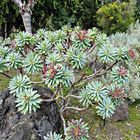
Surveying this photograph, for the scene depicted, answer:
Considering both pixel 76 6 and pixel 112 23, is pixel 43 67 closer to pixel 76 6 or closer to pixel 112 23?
pixel 112 23

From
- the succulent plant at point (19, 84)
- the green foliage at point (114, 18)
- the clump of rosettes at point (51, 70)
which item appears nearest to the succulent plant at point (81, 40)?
the clump of rosettes at point (51, 70)

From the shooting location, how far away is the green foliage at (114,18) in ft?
32.4

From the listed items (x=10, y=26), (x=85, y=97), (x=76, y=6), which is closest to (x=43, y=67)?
(x=85, y=97)

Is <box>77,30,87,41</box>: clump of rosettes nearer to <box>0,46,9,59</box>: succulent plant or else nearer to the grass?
<box>0,46,9,59</box>: succulent plant

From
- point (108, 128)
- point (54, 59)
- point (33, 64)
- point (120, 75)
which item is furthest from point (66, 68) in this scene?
point (108, 128)

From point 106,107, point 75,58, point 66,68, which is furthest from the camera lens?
point 106,107

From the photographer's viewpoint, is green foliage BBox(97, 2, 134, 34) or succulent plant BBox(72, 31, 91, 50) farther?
green foliage BBox(97, 2, 134, 34)

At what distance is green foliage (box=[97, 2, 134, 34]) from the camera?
9891mm

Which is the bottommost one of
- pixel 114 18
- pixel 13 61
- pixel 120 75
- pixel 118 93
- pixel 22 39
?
pixel 118 93

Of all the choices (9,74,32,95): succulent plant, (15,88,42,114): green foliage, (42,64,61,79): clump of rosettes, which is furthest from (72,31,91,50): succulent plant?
(15,88,42,114): green foliage

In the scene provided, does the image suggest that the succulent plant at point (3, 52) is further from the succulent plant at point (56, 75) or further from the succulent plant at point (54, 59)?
the succulent plant at point (56, 75)

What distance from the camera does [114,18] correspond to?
9.95 meters

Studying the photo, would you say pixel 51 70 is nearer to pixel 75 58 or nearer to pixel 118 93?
pixel 75 58

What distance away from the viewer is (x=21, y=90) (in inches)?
164
